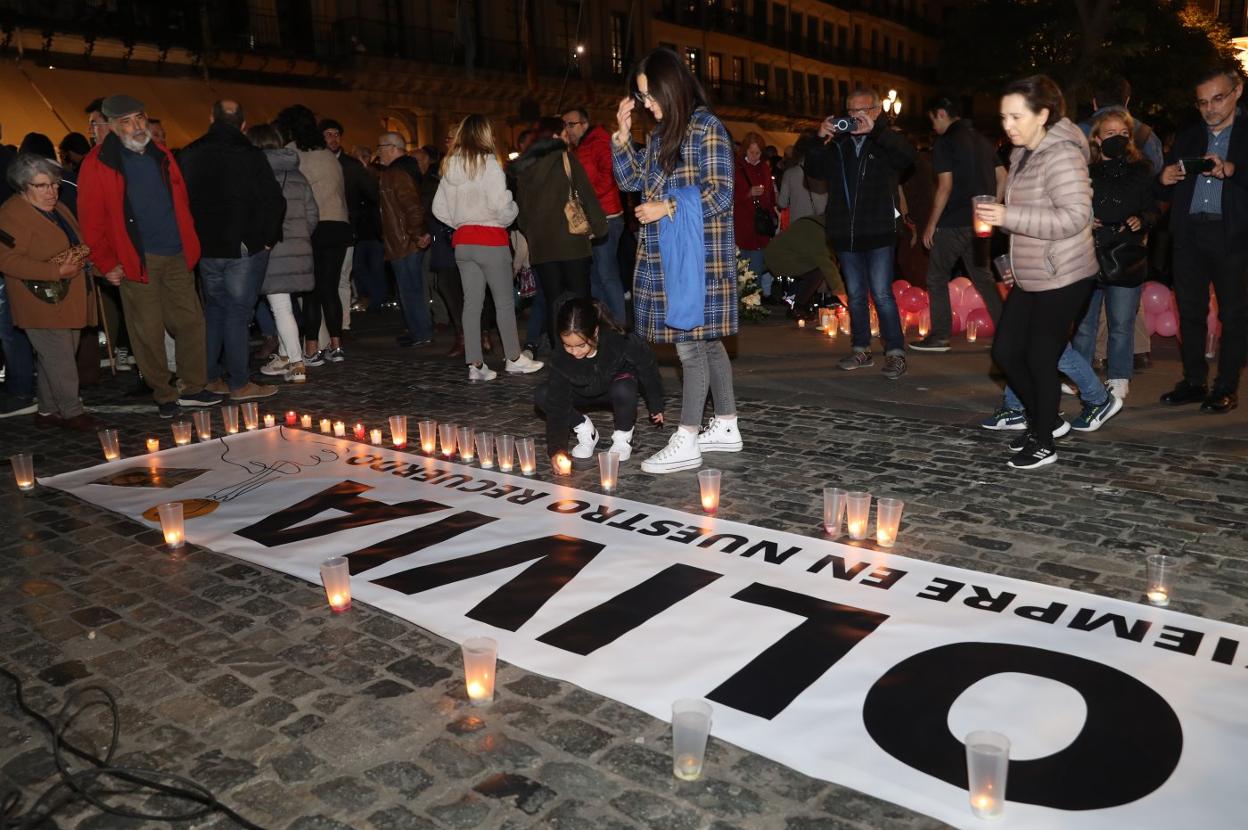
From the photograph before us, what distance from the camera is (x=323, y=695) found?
3.11 meters

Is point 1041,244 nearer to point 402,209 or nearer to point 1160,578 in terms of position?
point 1160,578

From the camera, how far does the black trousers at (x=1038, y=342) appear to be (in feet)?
16.4

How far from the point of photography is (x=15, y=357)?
790 cm

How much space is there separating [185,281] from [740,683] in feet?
19.1

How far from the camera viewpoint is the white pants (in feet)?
27.1

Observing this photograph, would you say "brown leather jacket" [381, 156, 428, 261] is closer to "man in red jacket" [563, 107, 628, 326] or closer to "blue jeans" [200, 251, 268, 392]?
"man in red jacket" [563, 107, 628, 326]

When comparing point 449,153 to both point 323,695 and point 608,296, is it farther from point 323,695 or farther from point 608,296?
point 323,695

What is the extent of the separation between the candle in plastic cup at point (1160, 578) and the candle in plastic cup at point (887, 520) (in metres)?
0.97

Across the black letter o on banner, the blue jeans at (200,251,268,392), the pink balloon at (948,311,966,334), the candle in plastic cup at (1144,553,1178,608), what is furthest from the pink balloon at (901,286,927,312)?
the black letter o on banner

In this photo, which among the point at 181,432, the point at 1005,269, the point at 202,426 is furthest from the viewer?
the point at 202,426

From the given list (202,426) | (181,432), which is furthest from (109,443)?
(202,426)

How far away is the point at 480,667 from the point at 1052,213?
140 inches

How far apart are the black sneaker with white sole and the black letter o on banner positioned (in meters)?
2.29

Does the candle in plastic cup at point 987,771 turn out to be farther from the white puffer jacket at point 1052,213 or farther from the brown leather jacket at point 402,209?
the brown leather jacket at point 402,209
